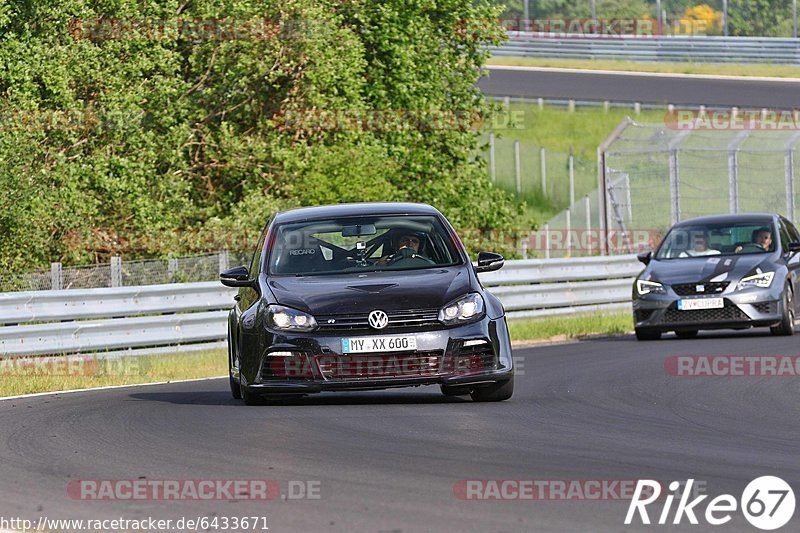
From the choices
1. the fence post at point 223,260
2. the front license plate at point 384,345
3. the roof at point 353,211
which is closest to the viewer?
the front license plate at point 384,345

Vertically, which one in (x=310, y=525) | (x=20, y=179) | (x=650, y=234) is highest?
(x=310, y=525)

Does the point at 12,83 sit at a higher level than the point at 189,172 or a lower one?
higher

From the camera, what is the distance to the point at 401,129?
32812 mm

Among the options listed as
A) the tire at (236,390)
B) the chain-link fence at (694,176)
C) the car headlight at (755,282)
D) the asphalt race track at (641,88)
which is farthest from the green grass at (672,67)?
the tire at (236,390)

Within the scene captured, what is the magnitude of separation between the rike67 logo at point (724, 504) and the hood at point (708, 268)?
12691mm

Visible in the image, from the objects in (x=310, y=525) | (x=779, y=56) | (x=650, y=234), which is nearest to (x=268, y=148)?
(x=650, y=234)

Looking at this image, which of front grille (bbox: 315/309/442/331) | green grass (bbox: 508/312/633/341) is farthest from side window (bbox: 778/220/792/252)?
front grille (bbox: 315/309/442/331)

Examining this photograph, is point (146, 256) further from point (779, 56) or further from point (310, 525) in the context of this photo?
Answer: point (779, 56)

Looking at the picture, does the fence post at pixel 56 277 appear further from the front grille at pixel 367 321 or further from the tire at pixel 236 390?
the front grille at pixel 367 321

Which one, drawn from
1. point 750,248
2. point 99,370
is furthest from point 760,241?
point 99,370

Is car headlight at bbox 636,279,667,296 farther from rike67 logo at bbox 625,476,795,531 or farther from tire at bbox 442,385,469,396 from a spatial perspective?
rike67 logo at bbox 625,476,795,531

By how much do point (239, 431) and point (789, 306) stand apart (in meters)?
11.7

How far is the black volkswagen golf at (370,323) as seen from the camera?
11742mm

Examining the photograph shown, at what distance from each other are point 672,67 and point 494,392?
149 ft
